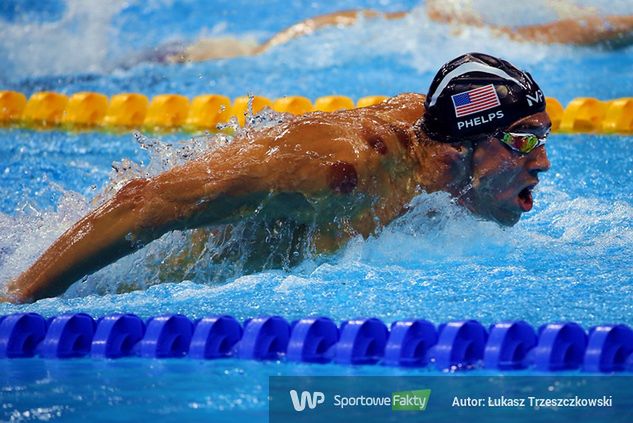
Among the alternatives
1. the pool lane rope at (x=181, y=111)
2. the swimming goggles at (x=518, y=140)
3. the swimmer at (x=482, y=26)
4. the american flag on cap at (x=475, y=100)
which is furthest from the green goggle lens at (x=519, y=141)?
the swimmer at (x=482, y=26)

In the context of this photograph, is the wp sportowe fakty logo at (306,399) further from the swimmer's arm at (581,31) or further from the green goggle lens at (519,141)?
the swimmer's arm at (581,31)

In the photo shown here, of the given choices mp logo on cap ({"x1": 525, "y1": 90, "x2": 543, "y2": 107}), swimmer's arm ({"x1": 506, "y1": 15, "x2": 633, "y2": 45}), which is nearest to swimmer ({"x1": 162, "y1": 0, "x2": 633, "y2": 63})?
swimmer's arm ({"x1": 506, "y1": 15, "x2": 633, "y2": 45})

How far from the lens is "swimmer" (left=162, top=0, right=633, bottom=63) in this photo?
25.6 feet

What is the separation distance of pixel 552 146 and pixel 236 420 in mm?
3761

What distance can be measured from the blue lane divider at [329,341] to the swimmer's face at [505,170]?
0.77 m

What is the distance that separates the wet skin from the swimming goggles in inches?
1.0

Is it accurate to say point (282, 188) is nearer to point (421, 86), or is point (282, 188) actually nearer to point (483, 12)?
point (421, 86)

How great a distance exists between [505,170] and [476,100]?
10.1 inches

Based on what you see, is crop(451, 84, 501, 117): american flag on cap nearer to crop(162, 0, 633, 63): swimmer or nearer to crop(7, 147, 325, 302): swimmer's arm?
crop(7, 147, 325, 302): swimmer's arm

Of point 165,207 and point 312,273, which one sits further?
point 312,273

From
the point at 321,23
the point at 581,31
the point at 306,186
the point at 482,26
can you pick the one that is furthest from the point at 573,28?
the point at 306,186

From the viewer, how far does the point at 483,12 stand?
829cm

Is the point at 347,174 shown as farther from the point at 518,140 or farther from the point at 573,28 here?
the point at 573,28

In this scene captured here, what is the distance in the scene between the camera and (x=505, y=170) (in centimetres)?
329
